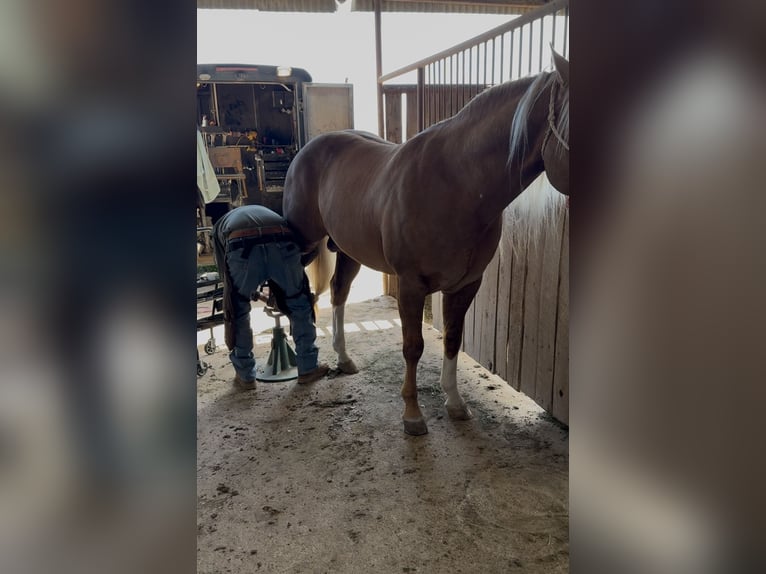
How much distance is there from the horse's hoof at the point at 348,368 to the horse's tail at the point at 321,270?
2.06 feet

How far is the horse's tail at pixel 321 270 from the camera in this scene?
3.29 m

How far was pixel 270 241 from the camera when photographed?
2566mm

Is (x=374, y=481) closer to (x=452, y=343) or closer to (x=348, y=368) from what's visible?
(x=452, y=343)

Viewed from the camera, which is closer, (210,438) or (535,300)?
(210,438)

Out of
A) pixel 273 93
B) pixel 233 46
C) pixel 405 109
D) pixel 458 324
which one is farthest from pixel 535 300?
pixel 233 46

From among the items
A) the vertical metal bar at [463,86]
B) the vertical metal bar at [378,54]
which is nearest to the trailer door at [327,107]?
the vertical metal bar at [378,54]

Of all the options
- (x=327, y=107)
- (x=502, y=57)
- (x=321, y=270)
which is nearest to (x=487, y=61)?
(x=502, y=57)

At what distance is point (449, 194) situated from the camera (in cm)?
189

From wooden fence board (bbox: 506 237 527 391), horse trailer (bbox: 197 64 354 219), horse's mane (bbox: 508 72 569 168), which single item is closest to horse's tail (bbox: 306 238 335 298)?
wooden fence board (bbox: 506 237 527 391)

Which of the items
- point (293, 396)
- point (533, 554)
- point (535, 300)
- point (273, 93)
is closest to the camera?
point (533, 554)

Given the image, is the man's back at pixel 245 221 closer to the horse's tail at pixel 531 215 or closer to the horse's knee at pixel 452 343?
the horse's knee at pixel 452 343
